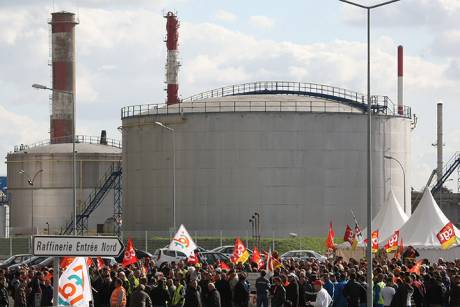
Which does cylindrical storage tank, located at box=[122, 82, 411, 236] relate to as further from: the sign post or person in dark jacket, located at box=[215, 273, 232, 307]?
the sign post

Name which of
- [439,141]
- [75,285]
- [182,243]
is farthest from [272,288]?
[439,141]

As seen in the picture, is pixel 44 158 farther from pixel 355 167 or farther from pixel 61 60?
pixel 355 167

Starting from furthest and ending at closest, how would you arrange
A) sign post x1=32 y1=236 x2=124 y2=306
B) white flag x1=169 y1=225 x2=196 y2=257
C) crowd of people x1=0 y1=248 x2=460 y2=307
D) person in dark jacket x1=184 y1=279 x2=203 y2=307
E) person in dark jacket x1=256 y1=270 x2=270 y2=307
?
white flag x1=169 y1=225 x2=196 y2=257
person in dark jacket x1=256 y1=270 x2=270 y2=307
person in dark jacket x1=184 y1=279 x2=203 y2=307
crowd of people x1=0 y1=248 x2=460 y2=307
sign post x1=32 y1=236 x2=124 y2=306

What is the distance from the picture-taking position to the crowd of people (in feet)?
→ 99.8

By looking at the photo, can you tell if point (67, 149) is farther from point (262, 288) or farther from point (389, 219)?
point (262, 288)

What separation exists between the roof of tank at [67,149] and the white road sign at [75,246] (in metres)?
84.2

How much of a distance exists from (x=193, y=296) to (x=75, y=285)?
8393 mm

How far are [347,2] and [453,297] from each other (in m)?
8.11

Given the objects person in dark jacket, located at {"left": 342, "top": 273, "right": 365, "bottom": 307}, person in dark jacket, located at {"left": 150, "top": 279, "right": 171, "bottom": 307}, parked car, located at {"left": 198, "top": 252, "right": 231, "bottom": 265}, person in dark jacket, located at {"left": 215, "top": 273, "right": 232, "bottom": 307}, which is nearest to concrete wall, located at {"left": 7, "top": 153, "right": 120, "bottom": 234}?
parked car, located at {"left": 198, "top": 252, "right": 231, "bottom": 265}

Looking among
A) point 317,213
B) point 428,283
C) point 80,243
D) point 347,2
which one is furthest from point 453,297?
point 317,213

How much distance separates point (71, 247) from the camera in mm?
19484

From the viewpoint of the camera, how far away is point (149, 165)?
261 ft

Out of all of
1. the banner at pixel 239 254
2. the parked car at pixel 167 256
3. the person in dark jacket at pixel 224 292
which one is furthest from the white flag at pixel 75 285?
the parked car at pixel 167 256

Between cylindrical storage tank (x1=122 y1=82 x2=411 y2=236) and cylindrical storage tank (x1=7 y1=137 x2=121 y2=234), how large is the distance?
24.3 meters
